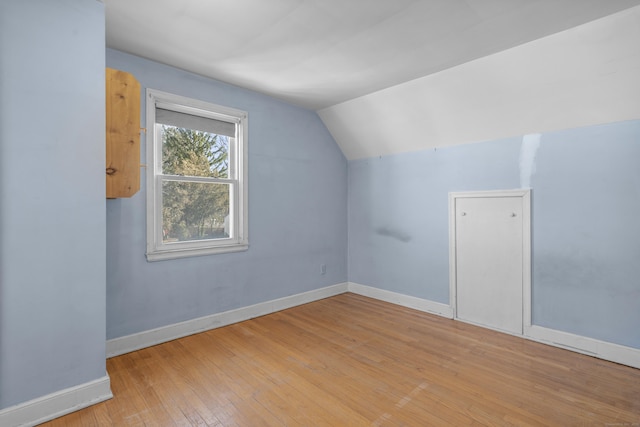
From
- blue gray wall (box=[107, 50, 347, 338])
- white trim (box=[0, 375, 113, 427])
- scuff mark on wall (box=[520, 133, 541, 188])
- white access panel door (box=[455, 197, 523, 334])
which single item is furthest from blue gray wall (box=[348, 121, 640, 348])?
white trim (box=[0, 375, 113, 427])

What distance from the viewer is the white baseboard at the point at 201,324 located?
2785mm

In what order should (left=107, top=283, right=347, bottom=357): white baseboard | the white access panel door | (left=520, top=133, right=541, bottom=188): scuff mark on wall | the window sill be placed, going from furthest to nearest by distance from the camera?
the white access panel door < (left=520, top=133, right=541, bottom=188): scuff mark on wall < the window sill < (left=107, top=283, right=347, bottom=357): white baseboard

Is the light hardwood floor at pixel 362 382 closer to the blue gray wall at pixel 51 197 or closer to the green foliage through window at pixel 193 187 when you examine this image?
the blue gray wall at pixel 51 197

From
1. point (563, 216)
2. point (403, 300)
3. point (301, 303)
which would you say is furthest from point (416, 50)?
point (301, 303)

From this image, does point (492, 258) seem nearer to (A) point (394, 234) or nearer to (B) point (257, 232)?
(A) point (394, 234)

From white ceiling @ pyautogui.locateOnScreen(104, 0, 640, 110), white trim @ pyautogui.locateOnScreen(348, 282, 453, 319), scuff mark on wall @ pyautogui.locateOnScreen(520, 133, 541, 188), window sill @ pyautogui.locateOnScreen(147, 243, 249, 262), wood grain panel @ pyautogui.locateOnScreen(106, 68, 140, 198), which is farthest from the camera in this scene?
white trim @ pyautogui.locateOnScreen(348, 282, 453, 319)

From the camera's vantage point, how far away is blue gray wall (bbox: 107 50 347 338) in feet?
9.26

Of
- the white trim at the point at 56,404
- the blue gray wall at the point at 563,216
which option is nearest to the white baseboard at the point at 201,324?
the white trim at the point at 56,404

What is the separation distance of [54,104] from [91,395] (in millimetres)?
1894

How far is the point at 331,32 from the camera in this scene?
2430 mm

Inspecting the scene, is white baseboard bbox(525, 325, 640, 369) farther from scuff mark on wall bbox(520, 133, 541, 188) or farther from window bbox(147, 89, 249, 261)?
window bbox(147, 89, 249, 261)

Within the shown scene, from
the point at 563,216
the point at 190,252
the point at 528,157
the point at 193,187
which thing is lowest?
the point at 190,252

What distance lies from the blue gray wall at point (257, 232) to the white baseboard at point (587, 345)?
2.55 meters

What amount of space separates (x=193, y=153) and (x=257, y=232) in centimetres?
114
